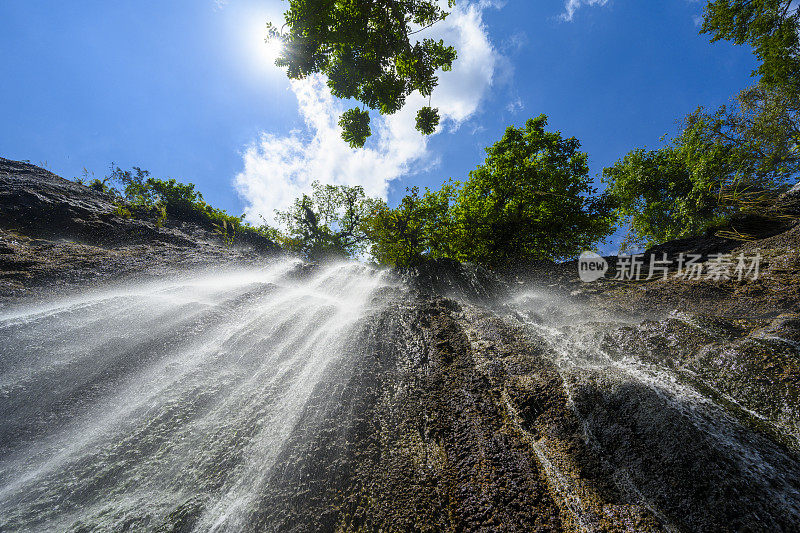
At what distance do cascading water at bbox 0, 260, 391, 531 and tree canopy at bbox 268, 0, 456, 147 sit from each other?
6.15 metres

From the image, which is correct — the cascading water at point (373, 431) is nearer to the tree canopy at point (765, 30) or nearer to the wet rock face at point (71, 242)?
the wet rock face at point (71, 242)

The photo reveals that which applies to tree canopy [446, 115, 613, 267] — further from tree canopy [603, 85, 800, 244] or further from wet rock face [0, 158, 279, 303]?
wet rock face [0, 158, 279, 303]

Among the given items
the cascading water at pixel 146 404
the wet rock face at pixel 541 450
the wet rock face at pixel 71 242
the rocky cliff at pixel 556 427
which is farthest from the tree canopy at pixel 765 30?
the wet rock face at pixel 71 242

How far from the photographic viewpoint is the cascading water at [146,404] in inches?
94.7

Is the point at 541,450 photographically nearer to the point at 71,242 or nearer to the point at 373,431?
the point at 373,431

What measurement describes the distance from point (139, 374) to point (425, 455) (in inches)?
166

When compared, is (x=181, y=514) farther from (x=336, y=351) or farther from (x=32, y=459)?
(x=336, y=351)

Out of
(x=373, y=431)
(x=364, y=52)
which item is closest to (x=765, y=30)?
(x=364, y=52)

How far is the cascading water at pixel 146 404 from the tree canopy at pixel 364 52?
615cm

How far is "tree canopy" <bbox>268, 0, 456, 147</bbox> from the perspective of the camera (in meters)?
6.43

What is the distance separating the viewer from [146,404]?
11.1 feet

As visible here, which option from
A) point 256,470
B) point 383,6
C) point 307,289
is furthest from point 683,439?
point 383,6

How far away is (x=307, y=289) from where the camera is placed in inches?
347

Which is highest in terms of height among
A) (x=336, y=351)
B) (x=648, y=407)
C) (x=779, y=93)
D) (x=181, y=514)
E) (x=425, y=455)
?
(x=779, y=93)
